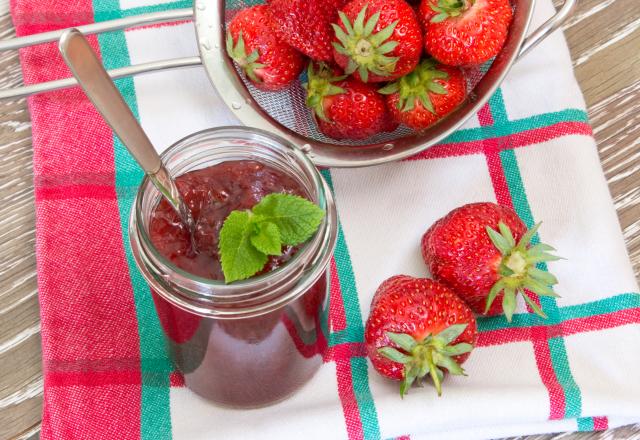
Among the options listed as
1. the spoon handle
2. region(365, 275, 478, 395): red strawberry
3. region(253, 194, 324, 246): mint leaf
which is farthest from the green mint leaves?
region(365, 275, 478, 395): red strawberry

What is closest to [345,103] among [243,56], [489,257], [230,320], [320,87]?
[320,87]

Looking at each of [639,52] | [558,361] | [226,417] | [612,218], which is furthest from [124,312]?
[639,52]

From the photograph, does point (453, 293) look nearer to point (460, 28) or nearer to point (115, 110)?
point (460, 28)

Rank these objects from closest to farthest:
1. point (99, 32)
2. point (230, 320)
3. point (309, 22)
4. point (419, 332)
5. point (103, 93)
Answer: point (103, 93) < point (230, 320) < point (419, 332) < point (309, 22) < point (99, 32)

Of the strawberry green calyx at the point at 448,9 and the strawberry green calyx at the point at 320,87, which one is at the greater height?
the strawberry green calyx at the point at 448,9

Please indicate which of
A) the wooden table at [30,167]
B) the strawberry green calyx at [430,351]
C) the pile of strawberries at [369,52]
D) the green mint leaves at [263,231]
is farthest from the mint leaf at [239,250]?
the wooden table at [30,167]

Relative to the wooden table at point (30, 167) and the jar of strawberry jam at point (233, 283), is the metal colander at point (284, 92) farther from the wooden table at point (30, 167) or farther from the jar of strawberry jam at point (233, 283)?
the jar of strawberry jam at point (233, 283)

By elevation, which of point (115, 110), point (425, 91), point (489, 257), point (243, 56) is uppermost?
point (243, 56)

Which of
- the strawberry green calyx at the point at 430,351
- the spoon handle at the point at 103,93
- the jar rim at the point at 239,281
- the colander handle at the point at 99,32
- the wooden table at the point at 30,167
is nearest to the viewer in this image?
the spoon handle at the point at 103,93
